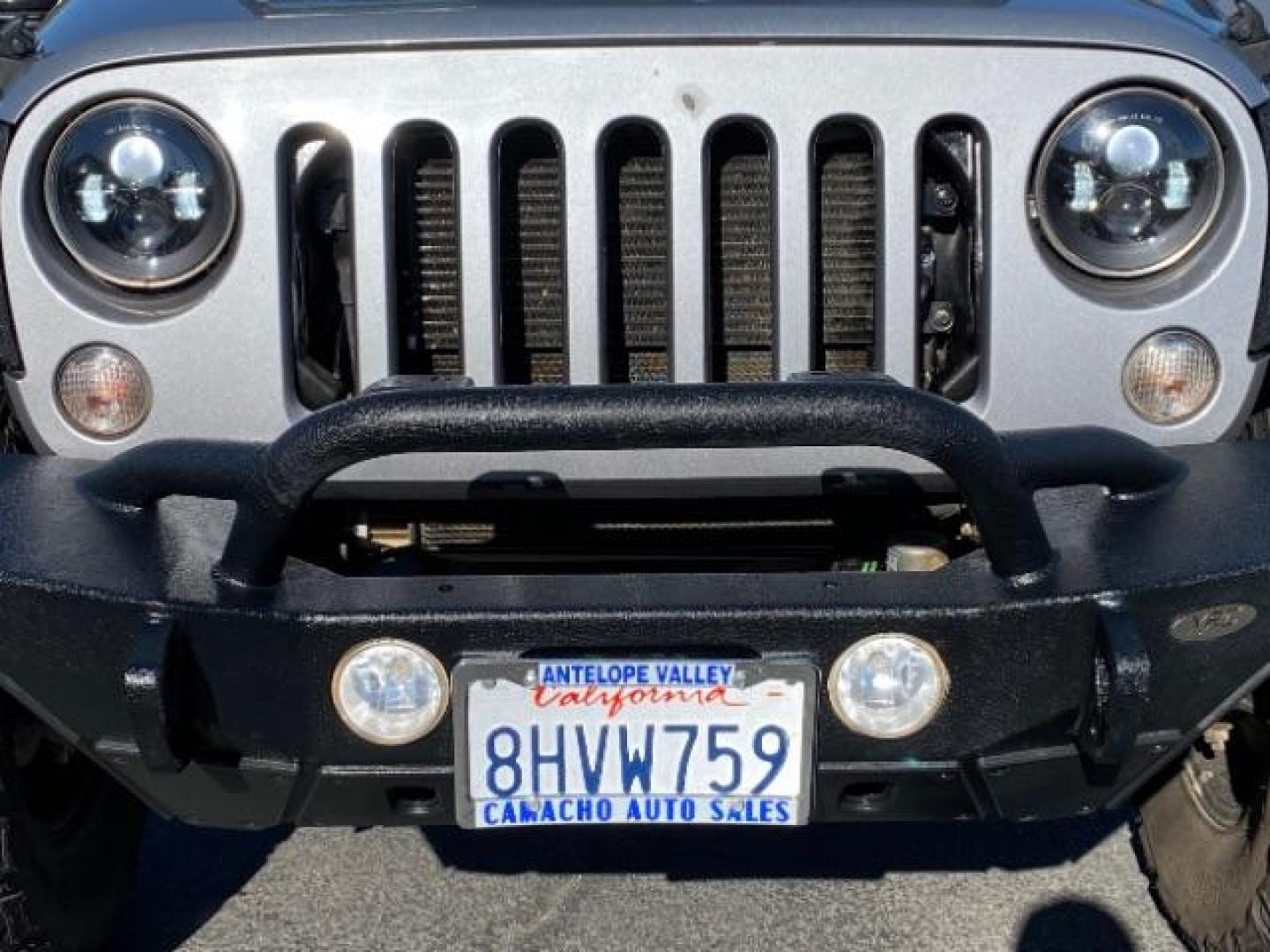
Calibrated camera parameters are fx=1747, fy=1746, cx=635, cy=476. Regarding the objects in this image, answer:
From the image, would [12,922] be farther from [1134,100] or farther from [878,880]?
[1134,100]

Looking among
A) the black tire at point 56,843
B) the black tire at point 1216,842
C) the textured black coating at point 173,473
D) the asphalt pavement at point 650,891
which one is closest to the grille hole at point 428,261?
the textured black coating at point 173,473

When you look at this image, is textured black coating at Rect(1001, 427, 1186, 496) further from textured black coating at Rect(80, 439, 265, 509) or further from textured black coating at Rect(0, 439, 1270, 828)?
textured black coating at Rect(80, 439, 265, 509)

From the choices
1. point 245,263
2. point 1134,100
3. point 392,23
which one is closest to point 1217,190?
point 1134,100

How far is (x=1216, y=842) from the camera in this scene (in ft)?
9.80

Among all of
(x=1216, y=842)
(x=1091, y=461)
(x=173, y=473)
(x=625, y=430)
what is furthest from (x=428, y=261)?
(x=1216, y=842)

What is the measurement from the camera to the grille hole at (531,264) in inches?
105

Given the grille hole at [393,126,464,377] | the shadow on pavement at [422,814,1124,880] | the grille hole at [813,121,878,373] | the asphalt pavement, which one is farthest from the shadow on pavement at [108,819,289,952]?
the grille hole at [813,121,878,373]

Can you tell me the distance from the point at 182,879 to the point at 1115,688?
2.02 metres

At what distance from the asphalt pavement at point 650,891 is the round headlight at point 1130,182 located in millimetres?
1314

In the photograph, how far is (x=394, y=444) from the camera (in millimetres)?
2080

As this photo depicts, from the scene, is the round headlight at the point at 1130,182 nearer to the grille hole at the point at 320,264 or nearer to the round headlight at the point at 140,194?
the grille hole at the point at 320,264

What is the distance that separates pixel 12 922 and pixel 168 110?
4.17 ft

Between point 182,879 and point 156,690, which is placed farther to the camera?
point 182,879

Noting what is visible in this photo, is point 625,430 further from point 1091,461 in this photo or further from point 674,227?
point 1091,461
